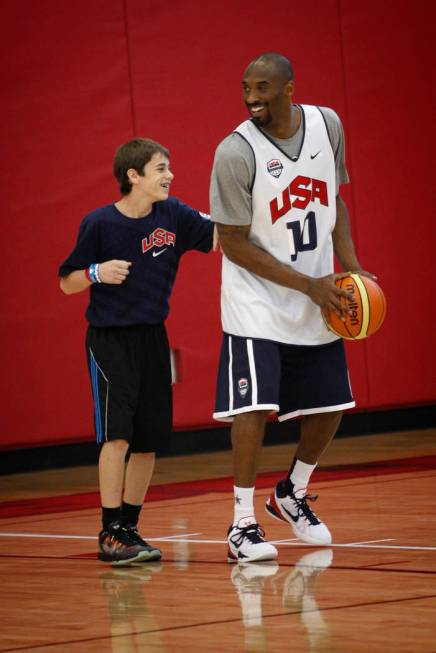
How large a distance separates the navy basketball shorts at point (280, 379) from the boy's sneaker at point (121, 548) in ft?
1.58

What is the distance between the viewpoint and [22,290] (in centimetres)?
809

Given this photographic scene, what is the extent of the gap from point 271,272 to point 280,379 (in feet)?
1.25

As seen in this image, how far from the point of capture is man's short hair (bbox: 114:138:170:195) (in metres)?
4.73

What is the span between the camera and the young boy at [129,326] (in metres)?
4.55

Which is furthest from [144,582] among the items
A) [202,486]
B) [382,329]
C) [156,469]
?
[382,329]

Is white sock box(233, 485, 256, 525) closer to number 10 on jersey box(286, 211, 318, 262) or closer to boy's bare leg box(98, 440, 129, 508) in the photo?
boy's bare leg box(98, 440, 129, 508)

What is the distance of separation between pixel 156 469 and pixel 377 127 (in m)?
2.92

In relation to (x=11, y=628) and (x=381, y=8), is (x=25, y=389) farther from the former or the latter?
(x=11, y=628)

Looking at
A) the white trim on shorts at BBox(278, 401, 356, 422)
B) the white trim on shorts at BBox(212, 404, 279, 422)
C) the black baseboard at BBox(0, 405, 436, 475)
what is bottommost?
the black baseboard at BBox(0, 405, 436, 475)

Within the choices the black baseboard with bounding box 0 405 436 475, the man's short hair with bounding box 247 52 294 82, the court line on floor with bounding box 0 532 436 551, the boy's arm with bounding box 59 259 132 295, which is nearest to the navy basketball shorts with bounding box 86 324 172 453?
the boy's arm with bounding box 59 259 132 295

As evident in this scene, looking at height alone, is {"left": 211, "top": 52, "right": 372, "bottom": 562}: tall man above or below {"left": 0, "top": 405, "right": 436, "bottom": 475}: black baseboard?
above

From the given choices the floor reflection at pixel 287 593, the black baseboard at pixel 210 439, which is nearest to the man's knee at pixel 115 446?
the floor reflection at pixel 287 593

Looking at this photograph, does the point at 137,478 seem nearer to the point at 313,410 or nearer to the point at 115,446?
the point at 115,446

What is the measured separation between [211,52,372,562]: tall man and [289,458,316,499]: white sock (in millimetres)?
A: 149
